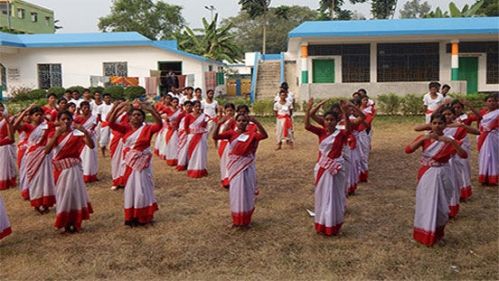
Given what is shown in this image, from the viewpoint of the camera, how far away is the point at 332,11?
1387 inches

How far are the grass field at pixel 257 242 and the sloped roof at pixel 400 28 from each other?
12566 millimetres

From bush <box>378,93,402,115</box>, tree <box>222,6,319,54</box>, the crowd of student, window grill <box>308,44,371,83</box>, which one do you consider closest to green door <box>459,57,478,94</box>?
window grill <box>308,44,371,83</box>

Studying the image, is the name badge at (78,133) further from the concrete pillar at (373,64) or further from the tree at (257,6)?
the tree at (257,6)

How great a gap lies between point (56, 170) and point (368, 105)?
550 cm

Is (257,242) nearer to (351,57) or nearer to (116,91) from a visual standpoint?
(351,57)

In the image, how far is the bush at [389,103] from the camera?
1822 centimetres

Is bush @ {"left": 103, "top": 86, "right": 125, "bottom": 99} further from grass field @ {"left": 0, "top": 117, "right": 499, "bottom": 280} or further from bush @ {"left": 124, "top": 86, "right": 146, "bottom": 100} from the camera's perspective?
grass field @ {"left": 0, "top": 117, "right": 499, "bottom": 280}

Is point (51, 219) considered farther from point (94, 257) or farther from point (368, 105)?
point (368, 105)

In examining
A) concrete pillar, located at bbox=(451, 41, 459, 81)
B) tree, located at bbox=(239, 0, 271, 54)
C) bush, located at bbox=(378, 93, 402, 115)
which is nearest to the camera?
bush, located at bbox=(378, 93, 402, 115)

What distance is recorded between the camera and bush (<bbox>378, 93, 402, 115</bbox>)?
1822 cm

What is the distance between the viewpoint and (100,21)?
43.7 meters

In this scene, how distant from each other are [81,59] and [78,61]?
0.19m

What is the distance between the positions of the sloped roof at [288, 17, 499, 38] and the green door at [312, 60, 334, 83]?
5.09ft

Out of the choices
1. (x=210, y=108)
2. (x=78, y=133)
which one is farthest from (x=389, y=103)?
(x=78, y=133)
